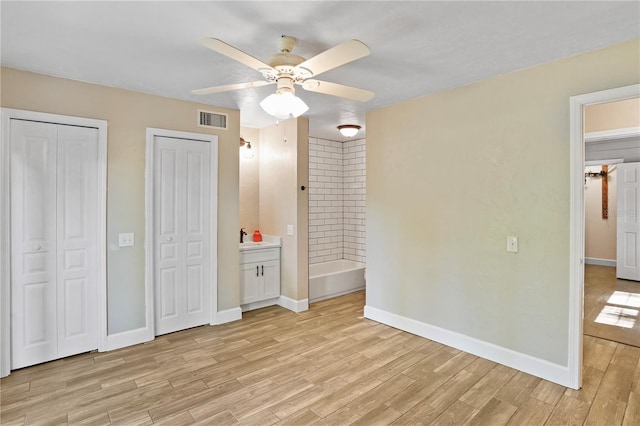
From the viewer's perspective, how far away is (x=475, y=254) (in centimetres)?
329

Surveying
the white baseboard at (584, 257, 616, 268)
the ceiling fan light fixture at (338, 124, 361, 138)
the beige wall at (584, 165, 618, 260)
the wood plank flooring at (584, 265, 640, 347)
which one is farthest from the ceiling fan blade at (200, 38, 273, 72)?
the white baseboard at (584, 257, 616, 268)

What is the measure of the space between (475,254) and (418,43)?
199 cm

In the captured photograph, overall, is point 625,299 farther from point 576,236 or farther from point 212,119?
point 212,119

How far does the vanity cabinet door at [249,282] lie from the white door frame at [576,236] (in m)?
3.43

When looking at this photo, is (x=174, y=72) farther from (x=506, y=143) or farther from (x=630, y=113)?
(x=630, y=113)

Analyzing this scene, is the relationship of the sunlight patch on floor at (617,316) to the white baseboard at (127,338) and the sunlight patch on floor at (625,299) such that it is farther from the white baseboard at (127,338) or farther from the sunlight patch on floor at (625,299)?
the white baseboard at (127,338)

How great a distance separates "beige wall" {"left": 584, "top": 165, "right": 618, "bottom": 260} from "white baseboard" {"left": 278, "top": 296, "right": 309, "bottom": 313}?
6.60 meters

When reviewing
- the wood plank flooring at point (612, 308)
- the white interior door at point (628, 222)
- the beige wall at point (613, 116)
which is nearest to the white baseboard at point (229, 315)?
the wood plank flooring at point (612, 308)

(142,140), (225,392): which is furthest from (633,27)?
(142,140)

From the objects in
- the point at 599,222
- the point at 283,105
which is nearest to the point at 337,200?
the point at 283,105

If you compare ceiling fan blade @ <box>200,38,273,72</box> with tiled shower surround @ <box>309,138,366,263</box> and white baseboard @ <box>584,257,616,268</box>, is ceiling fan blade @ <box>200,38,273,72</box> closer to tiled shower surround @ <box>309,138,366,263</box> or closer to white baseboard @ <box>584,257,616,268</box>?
tiled shower surround @ <box>309,138,366,263</box>

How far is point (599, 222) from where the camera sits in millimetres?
7605

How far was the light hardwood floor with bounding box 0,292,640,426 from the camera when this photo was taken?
232 cm

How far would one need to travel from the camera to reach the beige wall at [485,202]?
2.74m
